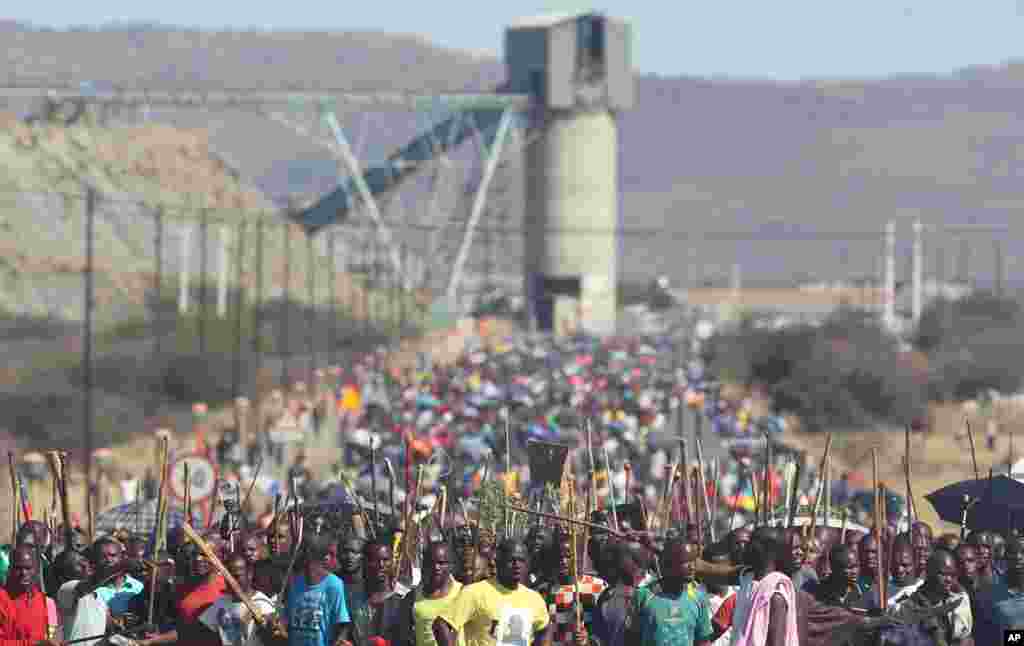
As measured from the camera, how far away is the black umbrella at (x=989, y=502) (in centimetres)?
1566

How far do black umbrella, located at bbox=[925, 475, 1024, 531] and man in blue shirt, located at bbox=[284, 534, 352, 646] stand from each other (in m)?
4.99

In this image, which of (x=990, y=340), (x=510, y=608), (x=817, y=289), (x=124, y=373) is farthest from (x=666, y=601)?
(x=817, y=289)

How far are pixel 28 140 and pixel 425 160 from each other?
17234 millimetres

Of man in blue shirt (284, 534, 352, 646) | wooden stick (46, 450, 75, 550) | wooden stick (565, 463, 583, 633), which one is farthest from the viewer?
wooden stick (46, 450, 75, 550)

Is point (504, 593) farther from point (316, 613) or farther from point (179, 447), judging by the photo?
point (179, 447)

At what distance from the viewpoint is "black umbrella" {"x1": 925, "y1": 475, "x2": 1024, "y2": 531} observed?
51.4ft

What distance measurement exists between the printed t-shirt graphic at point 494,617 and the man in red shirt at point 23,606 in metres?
1.96

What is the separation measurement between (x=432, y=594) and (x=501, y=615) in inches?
14.5

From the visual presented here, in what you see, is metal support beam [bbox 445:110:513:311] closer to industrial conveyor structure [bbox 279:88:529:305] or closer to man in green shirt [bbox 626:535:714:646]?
industrial conveyor structure [bbox 279:88:529:305]

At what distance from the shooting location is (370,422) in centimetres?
4356

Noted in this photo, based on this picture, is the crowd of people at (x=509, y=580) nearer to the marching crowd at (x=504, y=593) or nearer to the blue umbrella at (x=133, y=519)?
the marching crowd at (x=504, y=593)

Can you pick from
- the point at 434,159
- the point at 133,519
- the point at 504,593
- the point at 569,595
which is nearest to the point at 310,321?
the point at 434,159

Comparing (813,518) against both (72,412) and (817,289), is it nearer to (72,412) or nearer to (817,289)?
(72,412)

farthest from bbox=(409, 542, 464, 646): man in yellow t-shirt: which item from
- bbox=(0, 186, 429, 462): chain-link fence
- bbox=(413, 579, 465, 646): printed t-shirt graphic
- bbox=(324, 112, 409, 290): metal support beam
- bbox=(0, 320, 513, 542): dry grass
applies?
bbox=(324, 112, 409, 290): metal support beam
